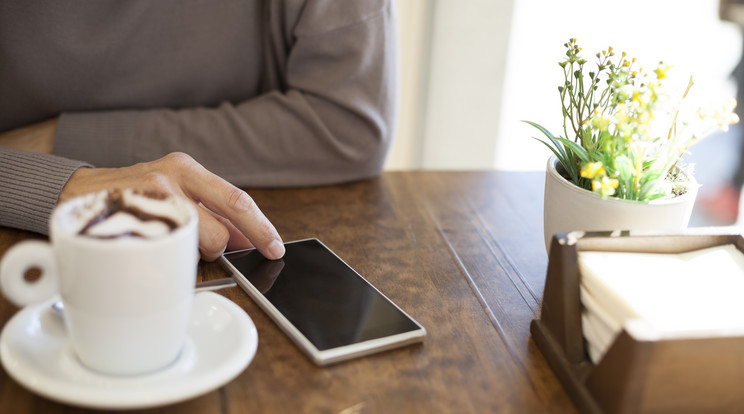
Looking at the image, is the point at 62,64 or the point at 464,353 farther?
the point at 62,64

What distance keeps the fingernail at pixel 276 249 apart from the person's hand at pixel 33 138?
533 mm

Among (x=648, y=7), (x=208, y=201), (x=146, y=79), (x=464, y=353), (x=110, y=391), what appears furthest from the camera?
(x=648, y=7)

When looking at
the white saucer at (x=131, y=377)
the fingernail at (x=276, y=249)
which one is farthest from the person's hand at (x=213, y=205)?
the white saucer at (x=131, y=377)

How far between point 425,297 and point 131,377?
335mm

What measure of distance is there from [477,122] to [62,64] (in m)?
1.47

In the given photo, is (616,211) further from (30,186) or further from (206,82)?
(206,82)

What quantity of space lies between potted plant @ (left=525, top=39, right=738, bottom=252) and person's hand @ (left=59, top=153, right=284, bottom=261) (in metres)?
0.33

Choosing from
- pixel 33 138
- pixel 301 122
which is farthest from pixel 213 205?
pixel 33 138

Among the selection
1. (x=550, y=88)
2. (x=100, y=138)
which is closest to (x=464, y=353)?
(x=100, y=138)

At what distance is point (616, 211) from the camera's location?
26.6 inches

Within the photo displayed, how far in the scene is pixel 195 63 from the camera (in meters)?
1.24

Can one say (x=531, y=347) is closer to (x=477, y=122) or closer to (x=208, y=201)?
(x=208, y=201)

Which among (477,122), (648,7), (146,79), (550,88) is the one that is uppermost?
(648,7)

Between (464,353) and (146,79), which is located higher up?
(146,79)
